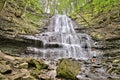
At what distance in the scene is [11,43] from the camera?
1783cm

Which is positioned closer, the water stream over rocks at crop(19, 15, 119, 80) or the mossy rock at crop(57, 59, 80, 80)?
the mossy rock at crop(57, 59, 80, 80)

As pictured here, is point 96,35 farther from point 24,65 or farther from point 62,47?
point 24,65

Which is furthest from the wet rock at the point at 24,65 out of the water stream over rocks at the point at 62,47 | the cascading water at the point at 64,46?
the cascading water at the point at 64,46

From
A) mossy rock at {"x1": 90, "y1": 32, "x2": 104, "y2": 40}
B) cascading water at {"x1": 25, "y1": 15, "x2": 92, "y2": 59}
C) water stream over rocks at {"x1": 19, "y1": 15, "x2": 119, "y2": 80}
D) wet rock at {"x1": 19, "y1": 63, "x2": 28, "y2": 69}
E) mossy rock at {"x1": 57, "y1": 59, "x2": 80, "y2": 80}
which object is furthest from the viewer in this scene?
mossy rock at {"x1": 90, "y1": 32, "x2": 104, "y2": 40}

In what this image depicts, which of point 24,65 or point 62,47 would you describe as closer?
point 24,65

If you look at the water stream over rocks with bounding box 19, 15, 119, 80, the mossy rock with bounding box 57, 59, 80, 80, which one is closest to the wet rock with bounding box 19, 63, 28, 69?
the mossy rock with bounding box 57, 59, 80, 80

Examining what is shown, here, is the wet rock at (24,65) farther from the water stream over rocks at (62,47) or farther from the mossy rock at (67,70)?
the water stream over rocks at (62,47)

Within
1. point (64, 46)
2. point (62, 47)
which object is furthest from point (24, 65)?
point (64, 46)

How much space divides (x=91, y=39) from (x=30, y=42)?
825cm

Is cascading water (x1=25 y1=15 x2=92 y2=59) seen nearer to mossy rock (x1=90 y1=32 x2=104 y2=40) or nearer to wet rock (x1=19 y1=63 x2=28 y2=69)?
mossy rock (x1=90 y1=32 x2=104 y2=40)

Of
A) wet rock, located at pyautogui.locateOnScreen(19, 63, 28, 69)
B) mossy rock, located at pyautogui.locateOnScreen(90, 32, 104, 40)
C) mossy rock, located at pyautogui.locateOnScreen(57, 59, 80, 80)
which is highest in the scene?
mossy rock, located at pyautogui.locateOnScreen(90, 32, 104, 40)

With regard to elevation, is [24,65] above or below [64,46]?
below

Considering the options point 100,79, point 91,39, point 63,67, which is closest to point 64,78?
point 63,67

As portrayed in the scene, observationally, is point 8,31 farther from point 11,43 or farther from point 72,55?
point 72,55
